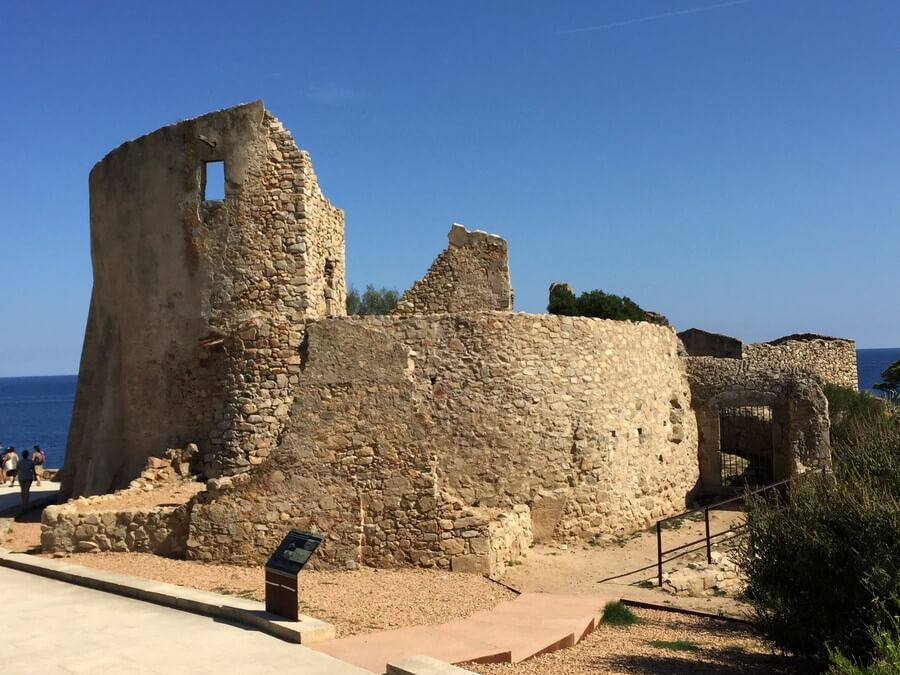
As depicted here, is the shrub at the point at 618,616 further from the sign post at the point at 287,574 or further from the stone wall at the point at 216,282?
the stone wall at the point at 216,282

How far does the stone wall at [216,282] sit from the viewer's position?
606 inches

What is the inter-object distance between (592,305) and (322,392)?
49.1 ft

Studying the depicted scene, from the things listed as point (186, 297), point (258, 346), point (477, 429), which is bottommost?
point (477, 429)

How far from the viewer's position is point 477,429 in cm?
1449

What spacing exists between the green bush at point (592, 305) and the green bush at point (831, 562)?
17.5 metres

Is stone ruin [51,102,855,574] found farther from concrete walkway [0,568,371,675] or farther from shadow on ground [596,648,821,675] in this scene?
shadow on ground [596,648,821,675]

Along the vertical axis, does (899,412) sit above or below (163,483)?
above

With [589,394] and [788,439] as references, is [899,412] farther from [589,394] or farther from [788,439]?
[788,439]

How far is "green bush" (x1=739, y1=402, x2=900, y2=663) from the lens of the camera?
7652 mm

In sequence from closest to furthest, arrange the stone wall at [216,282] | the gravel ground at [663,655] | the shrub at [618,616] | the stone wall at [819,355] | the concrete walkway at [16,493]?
the gravel ground at [663,655] → the shrub at [618,616] → the stone wall at [216,282] → the concrete walkway at [16,493] → the stone wall at [819,355]

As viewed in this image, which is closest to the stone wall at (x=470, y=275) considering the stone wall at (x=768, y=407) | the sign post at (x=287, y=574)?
the stone wall at (x=768, y=407)

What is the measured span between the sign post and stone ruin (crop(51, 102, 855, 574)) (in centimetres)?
337

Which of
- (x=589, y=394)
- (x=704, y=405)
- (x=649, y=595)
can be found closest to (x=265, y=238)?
(x=589, y=394)

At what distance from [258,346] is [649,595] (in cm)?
810
